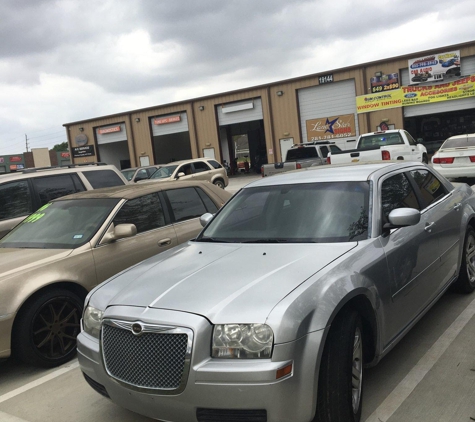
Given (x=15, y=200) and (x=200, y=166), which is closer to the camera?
(x=15, y=200)

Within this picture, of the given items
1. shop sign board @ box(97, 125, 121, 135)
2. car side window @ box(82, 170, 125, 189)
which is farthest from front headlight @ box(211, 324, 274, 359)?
shop sign board @ box(97, 125, 121, 135)

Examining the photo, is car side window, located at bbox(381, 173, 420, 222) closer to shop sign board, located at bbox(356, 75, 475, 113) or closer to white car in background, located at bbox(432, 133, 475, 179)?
white car in background, located at bbox(432, 133, 475, 179)

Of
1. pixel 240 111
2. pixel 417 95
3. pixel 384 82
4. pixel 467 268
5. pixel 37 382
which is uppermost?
pixel 384 82

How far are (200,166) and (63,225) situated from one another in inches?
599

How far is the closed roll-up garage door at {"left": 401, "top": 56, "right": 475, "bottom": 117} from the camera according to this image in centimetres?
2636

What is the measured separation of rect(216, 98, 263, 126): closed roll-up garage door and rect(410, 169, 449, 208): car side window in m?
28.9

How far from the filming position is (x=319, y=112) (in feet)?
102

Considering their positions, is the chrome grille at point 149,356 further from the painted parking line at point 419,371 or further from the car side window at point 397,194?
Result: the car side window at point 397,194

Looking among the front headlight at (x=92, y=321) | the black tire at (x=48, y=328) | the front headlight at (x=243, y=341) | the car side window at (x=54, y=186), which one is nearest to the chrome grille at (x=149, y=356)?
the front headlight at (x=243, y=341)

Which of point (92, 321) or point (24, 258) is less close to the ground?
point (24, 258)

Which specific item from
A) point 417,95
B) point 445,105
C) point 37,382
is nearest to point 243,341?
point 37,382

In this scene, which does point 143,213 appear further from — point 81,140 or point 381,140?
point 81,140

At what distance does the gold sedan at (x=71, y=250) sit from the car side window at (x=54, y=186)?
1562 mm

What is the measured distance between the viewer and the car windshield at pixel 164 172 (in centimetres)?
1942
